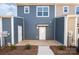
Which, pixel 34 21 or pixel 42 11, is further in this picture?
pixel 34 21

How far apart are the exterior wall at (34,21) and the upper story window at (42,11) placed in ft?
0.95

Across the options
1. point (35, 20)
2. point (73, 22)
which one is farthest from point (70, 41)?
point (35, 20)

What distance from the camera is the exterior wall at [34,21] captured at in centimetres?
1518

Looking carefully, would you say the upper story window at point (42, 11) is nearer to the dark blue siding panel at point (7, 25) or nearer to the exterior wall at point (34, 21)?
the exterior wall at point (34, 21)

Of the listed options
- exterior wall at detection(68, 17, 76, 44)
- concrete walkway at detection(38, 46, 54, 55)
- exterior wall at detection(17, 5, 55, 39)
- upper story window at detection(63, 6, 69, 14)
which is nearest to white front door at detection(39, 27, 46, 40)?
exterior wall at detection(17, 5, 55, 39)

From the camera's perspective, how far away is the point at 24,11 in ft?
50.6

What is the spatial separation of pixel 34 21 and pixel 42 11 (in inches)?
48.4

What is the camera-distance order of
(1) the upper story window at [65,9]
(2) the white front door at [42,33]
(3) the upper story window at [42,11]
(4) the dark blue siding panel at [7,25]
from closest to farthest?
(4) the dark blue siding panel at [7,25]
(1) the upper story window at [65,9]
(3) the upper story window at [42,11]
(2) the white front door at [42,33]

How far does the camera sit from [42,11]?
15.2 metres

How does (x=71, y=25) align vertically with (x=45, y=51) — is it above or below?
above

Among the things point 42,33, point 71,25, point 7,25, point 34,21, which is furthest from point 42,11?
point 7,25

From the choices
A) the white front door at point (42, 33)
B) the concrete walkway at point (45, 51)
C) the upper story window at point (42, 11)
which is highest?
the upper story window at point (42, 11)

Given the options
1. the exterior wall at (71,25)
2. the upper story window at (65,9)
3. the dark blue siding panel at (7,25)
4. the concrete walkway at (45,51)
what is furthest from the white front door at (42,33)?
the concrete walkway at (45,51)

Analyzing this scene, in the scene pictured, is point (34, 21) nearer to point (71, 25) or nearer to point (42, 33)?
point (42, 33)
